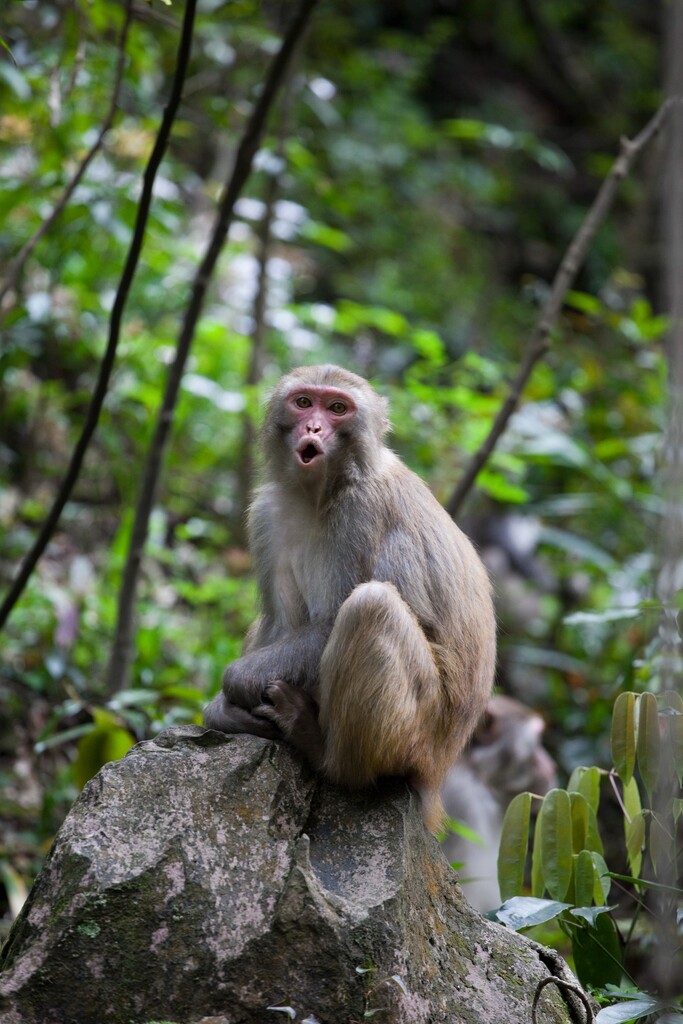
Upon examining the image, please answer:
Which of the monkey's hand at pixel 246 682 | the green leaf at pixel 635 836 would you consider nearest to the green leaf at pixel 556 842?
the green leaf at pixel 635 836

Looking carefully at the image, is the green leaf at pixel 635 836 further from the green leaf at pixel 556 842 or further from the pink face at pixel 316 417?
the pink face at pixel 316 417

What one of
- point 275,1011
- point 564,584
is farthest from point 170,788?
point 564,584

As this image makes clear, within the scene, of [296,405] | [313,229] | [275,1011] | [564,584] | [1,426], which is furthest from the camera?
[564,584]

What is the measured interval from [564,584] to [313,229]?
4227 millimetres

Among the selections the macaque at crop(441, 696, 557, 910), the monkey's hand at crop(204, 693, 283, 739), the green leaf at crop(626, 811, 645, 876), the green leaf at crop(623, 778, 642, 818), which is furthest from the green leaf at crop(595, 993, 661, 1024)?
the macaque at crop(441, 696, 557, 910)

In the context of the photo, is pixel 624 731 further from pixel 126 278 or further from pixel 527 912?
pixel 126 278

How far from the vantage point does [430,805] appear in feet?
13.1

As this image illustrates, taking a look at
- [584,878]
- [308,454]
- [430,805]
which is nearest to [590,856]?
[584,878]

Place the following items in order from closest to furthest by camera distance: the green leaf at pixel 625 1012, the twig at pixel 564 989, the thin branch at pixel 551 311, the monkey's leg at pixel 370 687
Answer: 1. the green leaf at pixel 625 1012
2. the twig at pixel 564 989
3. the monkey's leg at pixel 370 687
4. the thin branch at pixel 551 311

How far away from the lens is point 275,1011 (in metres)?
3.11

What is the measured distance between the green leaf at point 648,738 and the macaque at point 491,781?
3146 mm

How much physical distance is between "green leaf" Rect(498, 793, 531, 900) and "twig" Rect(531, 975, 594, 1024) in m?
0.57

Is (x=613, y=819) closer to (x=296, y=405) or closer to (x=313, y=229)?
(x=296, y=405)

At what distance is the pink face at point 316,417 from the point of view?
13.5 ft
